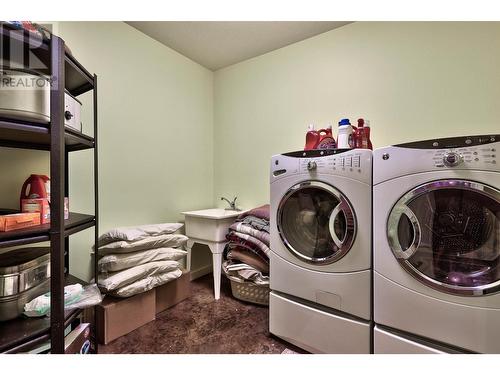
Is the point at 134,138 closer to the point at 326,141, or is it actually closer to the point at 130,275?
the point at 130,275

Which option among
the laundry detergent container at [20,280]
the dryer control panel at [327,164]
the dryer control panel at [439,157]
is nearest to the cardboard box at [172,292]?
the laundry detergent container at [20,280]

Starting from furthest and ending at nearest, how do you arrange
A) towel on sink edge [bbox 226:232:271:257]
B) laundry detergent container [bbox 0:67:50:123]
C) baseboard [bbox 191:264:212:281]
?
1. baseboard [bbox 191:264:212:281]
2. towel on sink edge [bbox 226:232:271:257]
3. laundry detergent container [bbox 0:67:50:123]

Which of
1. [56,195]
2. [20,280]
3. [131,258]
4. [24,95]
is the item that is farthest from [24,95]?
[131,258]

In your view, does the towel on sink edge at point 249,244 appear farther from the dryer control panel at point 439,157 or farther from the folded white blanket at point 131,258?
the dryer control panel at point 439,157

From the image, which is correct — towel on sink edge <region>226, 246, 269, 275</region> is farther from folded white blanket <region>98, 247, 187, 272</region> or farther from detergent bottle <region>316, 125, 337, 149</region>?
detergent bottle <region>316, 125, 337, 149</region>

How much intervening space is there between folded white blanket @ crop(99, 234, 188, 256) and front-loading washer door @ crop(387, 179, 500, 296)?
4.46 ft

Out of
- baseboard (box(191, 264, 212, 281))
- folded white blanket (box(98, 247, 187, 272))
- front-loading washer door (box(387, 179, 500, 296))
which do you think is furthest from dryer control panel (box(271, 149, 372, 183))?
baseboard (box(191, 264, 212, 281))

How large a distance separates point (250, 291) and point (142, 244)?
2.83 feet

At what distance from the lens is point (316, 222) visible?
4.17 ft

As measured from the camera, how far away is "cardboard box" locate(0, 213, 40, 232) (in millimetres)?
817

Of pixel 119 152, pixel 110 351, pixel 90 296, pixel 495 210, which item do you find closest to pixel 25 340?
pixel 90 296

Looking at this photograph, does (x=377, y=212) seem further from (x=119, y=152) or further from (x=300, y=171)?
(x=119, y=152)

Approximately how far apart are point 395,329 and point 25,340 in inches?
57.1
